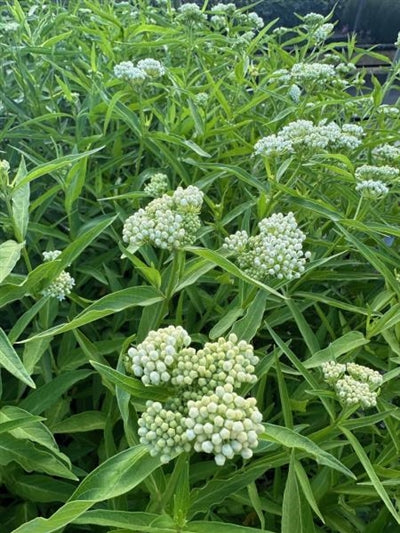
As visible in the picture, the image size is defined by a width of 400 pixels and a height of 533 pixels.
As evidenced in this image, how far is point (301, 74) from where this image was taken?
2.30 m

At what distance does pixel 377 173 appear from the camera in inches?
72.3

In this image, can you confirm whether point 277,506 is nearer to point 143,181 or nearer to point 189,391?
point 189,391

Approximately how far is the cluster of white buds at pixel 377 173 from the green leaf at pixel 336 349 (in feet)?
1.92

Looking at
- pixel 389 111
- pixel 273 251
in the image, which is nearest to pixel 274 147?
pixel 273 251

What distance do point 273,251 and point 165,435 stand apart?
23.9 inches

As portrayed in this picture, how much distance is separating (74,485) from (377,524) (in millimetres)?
771

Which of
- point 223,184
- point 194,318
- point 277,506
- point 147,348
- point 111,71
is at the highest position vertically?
point 147,348

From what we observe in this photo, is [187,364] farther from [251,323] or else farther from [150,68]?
[150,68]

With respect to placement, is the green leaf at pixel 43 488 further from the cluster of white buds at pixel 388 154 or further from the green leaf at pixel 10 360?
the cluster of white buds at pixel 388 154

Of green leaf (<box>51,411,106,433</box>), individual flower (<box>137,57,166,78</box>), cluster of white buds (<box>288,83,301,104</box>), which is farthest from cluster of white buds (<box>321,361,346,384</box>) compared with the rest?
cluster of white buds (<box>288,83,301,104</box>)

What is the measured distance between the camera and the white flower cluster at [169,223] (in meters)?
1.24

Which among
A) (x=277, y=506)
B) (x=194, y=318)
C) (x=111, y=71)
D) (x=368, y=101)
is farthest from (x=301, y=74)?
(x=277, y=506)

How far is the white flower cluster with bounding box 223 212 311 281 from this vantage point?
135cm

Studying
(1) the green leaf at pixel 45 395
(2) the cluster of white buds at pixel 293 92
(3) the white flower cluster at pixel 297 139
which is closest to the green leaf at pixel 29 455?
(1) the green leaf at pixel 45 395
